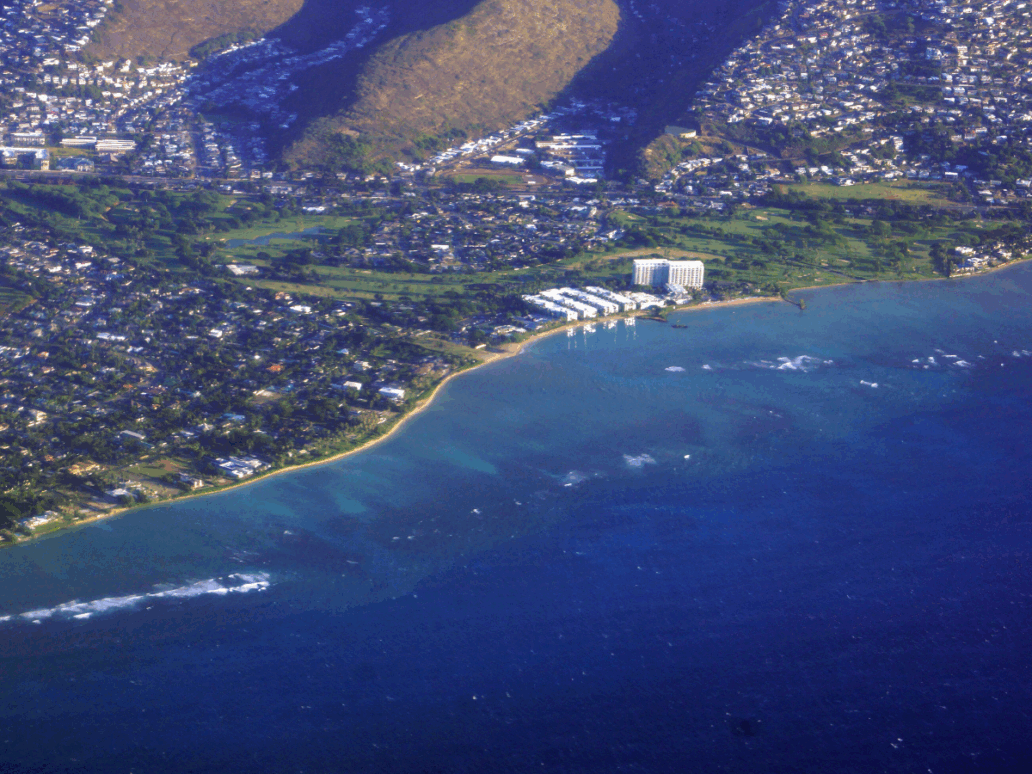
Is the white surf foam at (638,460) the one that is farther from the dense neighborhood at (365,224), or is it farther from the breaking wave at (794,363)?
the breaking wave at (794,363)

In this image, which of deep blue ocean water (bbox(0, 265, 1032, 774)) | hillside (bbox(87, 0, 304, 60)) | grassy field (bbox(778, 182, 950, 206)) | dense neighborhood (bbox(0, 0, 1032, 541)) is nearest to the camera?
deep blue ocean water (bbox(0, 265, 1032, 774))

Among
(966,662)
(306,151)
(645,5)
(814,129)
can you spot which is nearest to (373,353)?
(966,662)

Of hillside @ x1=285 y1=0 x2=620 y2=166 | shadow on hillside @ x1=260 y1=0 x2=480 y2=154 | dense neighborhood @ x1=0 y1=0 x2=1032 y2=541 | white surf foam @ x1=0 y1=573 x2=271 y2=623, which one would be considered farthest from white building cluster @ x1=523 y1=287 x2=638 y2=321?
shadow on hillside @ x1=260 y1=0 x2=480 y2=154

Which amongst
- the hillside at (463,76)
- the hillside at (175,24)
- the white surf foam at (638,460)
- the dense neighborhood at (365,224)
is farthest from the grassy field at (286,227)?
the hillside at (175,24)

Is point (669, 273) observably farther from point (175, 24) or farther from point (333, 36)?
point (175, 24)

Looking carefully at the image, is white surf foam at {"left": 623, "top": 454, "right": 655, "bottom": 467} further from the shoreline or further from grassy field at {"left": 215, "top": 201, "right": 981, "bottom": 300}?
grassy field at {"left": 215, "top": 201, "right": 981, "bottom": 300}

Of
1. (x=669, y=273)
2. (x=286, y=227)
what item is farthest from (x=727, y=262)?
(x=286, y=227)

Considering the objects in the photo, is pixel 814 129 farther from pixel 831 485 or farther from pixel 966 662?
pixel 966 662
